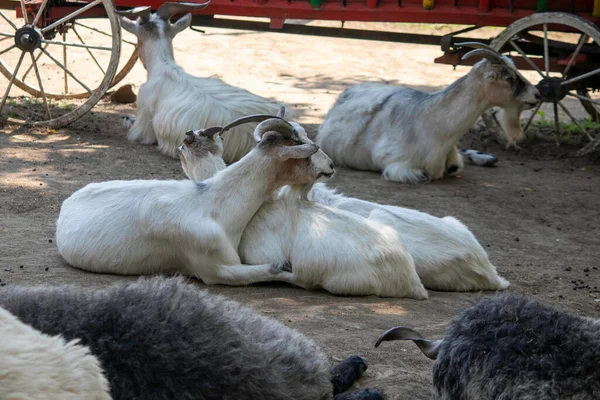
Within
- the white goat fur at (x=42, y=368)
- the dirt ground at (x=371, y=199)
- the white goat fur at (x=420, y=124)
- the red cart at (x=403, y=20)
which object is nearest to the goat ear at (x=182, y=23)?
the red cart at (x=403, y=20)

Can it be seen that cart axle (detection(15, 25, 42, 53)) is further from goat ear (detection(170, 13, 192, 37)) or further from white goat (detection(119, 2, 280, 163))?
goat ear (detection(170, 13, 192, 37))

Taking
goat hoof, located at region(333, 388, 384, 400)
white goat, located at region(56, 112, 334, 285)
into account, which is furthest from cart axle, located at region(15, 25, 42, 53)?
goat hoof, located at region(333, 388, 384, 400)

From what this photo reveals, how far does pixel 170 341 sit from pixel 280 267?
101 inches

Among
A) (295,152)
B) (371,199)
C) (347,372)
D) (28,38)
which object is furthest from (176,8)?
(347,372)

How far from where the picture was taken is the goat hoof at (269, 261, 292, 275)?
18.1 feet

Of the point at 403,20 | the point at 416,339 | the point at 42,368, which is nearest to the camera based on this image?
the point at 42,368

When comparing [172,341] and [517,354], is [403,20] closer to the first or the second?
[517,354]

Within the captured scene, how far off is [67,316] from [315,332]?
178cm

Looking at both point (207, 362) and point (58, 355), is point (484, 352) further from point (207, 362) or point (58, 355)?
point (58, 355)

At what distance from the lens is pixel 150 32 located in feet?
32.6

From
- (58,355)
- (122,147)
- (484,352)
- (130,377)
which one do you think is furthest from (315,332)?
(122,147)

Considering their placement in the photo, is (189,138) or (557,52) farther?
(557,52)

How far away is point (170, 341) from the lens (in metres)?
3.00

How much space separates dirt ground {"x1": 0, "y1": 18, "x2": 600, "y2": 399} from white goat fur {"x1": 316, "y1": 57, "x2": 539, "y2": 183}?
20 cm
